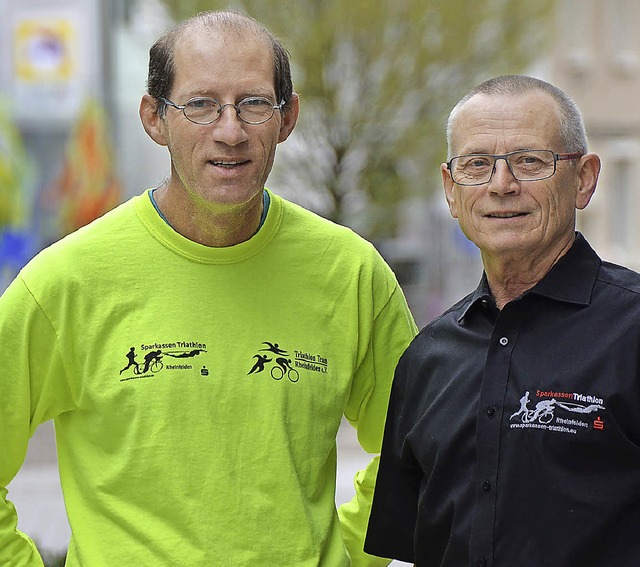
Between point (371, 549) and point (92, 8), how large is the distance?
14820 millimetres

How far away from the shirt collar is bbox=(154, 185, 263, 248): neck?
71cm

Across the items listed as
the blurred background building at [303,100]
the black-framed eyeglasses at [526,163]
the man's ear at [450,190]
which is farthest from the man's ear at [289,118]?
the blurred background building at [303,100]

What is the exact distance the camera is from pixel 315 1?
1507cm

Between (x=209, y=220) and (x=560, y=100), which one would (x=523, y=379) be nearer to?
(x=560, y=100)

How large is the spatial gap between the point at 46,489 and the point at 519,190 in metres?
7.08

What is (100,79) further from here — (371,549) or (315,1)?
(371,549)

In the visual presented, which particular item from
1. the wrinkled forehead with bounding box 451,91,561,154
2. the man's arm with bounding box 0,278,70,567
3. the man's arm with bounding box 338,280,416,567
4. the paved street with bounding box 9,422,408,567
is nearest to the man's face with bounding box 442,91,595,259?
the wrinkled forehead with bounding box 451,91,561,154

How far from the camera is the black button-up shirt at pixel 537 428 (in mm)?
2697

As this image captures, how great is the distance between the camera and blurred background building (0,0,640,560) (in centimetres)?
1544

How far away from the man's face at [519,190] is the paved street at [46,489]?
8.18 feet

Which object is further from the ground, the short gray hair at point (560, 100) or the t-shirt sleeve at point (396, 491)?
the short gray hair at point (560, 100)

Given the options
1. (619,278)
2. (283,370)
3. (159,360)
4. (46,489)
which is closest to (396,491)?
(283,370)

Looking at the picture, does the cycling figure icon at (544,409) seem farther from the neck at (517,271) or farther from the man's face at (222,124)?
the man's face at (222,124)

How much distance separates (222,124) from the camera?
9.76 feet
